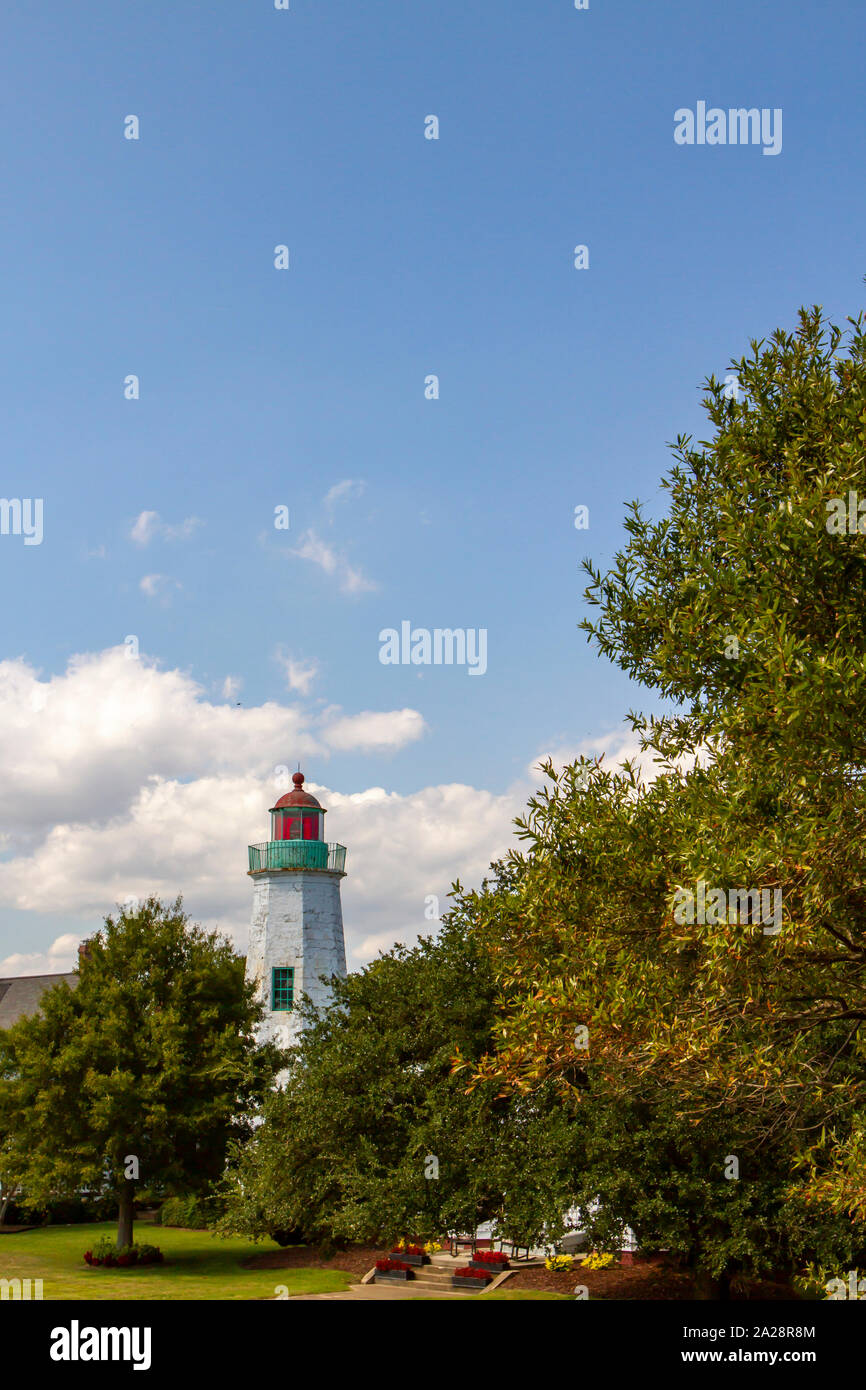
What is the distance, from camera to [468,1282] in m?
28.1

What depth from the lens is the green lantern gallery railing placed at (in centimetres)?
4553

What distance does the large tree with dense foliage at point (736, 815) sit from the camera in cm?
1100

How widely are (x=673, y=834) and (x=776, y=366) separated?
6705 mm

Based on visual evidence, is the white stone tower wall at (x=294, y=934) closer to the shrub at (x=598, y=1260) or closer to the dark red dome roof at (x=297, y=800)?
the dark red dome roof at (x=297, y=800)

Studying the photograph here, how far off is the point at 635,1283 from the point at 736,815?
19.5m

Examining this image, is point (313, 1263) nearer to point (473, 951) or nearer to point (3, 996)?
point (473, 951)

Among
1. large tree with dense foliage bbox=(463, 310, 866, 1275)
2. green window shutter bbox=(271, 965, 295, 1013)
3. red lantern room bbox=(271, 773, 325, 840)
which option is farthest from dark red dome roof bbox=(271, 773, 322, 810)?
large tree with dense foliage bbox=(463, 310, 866, 1275)

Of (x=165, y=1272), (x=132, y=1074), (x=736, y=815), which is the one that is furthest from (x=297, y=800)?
(x=736, y=815)

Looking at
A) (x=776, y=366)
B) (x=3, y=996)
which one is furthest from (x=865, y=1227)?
(x=3, y=996)

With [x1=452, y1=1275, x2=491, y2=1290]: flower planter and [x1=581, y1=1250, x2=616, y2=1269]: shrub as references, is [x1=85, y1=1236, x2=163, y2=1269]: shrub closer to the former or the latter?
[x1=452, y1=1275, x2=491, y2=1290]: flower planter

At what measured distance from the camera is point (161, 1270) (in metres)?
34.8

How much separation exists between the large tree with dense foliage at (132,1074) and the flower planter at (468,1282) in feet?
28.6

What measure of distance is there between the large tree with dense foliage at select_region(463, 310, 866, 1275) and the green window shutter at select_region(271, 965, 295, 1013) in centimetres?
2932

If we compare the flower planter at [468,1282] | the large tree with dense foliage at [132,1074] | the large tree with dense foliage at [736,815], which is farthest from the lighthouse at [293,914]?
the large tree with dense foliage at [736,815]
